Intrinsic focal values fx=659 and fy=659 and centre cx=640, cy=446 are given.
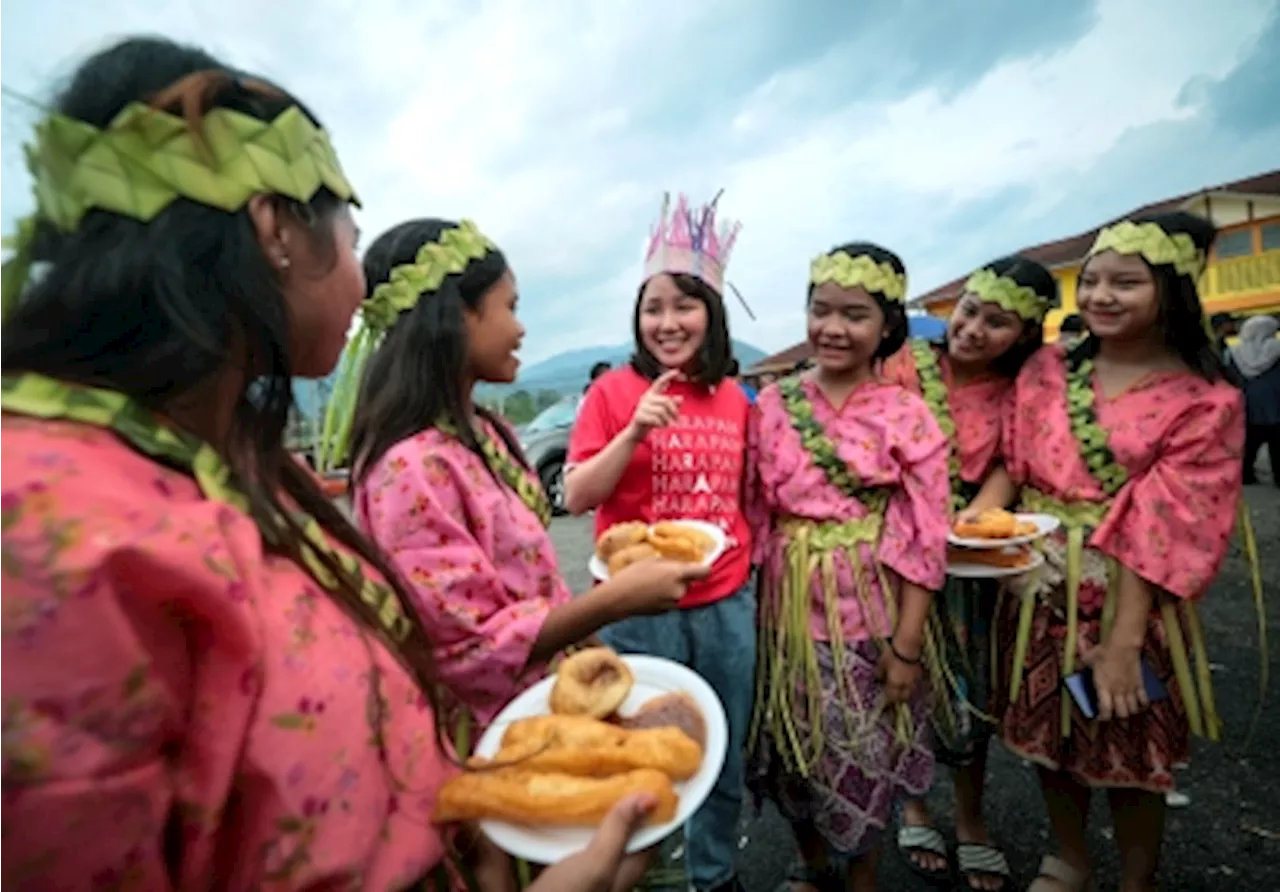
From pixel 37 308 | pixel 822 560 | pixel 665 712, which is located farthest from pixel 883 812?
pixel 37 308

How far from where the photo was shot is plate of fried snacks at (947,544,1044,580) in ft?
7.16

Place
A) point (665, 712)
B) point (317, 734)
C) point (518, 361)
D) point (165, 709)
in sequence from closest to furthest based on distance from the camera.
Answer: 1. point (165, 709)
2. point (317, 734)
3. point (665, 712)
4. point (518, 361)

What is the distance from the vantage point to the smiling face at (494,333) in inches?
63.0

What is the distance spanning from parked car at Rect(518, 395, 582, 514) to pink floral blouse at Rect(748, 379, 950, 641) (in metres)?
7.68

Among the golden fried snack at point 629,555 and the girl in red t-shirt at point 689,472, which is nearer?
the golden fried snack at point 629,555

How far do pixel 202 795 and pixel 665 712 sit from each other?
0.84m

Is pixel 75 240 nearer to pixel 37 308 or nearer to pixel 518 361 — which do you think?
pixel 37 308

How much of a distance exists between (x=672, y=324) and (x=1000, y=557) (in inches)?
54.3

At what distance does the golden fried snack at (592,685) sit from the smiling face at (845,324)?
1333 mm

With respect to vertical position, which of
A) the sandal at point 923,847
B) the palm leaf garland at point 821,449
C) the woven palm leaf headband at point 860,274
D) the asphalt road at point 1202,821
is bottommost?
the asphalt road at point 1202,821

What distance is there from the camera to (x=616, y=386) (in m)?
2.40

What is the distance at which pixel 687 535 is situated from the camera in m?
1.91

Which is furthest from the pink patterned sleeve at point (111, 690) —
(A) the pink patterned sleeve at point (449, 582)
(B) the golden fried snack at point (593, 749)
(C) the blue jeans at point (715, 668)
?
(C) the blue jeans at point (715, 668)

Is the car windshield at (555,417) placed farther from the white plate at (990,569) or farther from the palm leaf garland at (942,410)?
the white plate at (990,569)
